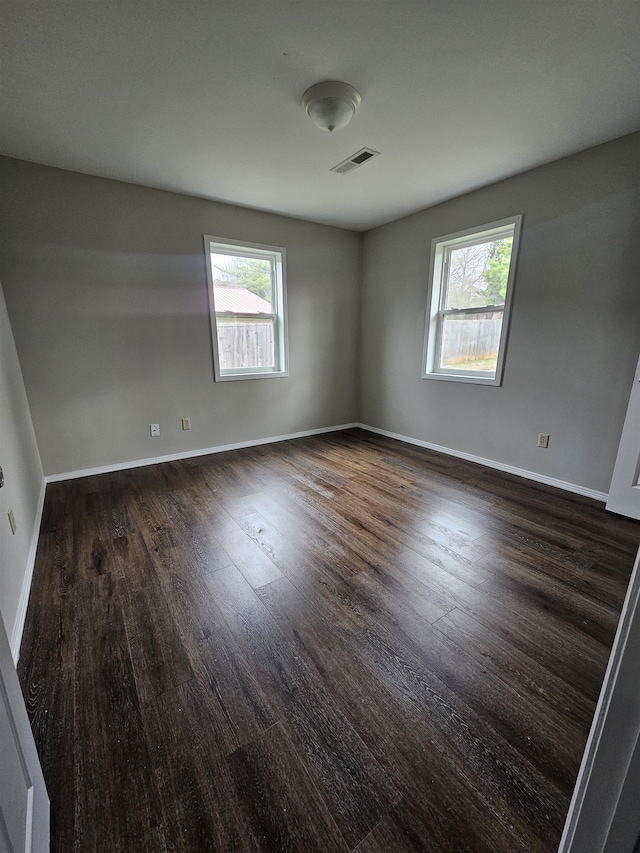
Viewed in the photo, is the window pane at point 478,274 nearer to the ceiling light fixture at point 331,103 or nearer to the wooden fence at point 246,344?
the ceiling light fixture at point 331,103

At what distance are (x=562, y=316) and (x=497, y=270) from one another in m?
0.77

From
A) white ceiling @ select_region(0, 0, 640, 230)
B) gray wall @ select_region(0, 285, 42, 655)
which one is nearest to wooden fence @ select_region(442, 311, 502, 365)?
white ceiling @ select_region(0, 0, 640, 230)

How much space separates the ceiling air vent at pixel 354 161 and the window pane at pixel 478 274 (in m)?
1.39

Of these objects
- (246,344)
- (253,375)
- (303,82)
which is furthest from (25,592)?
(303,82)

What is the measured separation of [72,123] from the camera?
2.13m

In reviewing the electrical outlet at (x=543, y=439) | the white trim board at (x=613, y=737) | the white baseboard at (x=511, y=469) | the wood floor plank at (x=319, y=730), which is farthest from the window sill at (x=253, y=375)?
the white trim board at (x=613, y=737)

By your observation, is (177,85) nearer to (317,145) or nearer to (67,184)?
(317,145)

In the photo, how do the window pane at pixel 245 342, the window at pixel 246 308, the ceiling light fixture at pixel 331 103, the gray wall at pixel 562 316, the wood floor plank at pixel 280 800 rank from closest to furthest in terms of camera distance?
1. the wood floor plank at pixel 280 800
2. the ceiling light fixture at pixel 331 103
3. the gray wall at pixel 562 316
4. the window at pixel 246 308
5. the window pane at pixel 245 342

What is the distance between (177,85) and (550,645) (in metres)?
3.24

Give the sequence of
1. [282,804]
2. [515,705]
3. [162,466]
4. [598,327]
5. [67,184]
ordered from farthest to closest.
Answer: [162,466]
[67,184]
[598,327]
[515,705]
[282,804]

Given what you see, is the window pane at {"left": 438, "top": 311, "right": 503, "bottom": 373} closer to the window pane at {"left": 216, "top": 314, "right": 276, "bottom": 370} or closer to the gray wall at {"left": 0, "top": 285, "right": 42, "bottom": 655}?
the window pane at {"left": 216, "top": 314, "right": 276, "bottom": 370}

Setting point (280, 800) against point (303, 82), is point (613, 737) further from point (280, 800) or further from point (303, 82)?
point (303, 82)

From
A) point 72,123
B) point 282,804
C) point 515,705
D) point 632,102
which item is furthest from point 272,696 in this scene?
point 632,102

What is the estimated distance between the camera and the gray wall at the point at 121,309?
271 centimetres
